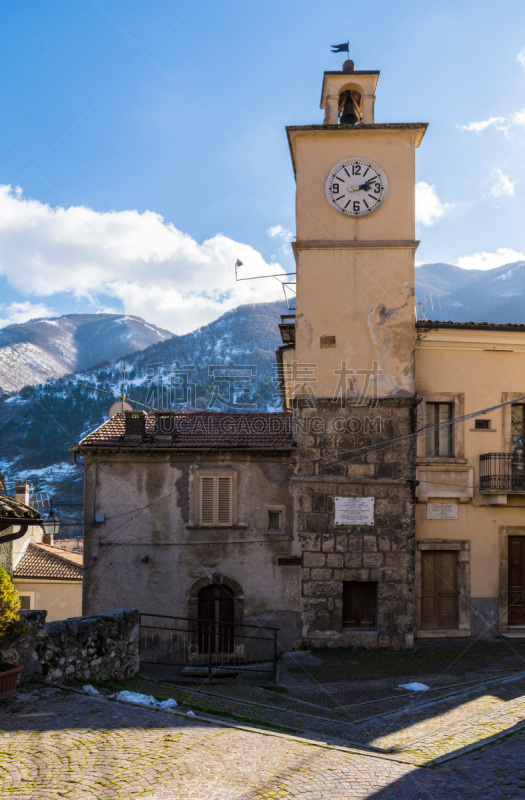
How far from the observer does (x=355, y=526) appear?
670 inches

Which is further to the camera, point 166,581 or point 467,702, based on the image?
point 166,581

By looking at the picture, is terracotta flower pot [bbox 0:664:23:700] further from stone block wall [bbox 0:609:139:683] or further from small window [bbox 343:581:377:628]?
small window [bbox 343:581:377:628]

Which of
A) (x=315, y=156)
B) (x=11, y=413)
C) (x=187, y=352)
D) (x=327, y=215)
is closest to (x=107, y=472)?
(x=327, y=215)

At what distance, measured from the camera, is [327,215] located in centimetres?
1784

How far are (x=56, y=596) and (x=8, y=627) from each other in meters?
27.1

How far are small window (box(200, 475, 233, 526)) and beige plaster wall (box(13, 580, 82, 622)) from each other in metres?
19.6

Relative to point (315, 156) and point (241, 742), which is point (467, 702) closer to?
point (241, 742)

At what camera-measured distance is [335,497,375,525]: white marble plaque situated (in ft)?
55.8

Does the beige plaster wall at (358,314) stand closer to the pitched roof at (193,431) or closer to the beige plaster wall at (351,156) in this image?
the beige plaster wall at (351,156)

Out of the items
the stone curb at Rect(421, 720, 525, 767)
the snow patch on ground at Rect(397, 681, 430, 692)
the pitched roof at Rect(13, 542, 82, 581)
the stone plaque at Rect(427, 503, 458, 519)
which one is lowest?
the pitched roof at Rect(13, 542, 82, 581)

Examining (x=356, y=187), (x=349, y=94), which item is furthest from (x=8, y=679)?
(x=349, y=94)

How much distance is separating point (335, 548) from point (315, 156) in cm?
1036

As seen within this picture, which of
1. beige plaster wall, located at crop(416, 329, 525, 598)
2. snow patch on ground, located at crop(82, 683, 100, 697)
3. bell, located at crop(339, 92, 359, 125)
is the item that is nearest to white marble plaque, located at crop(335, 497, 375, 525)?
beige plaster wall, located at crop(416, 329, 525, 598)

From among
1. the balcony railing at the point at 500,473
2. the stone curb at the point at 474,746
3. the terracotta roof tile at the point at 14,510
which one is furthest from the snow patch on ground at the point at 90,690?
the balcony railing at the point at 500,473
